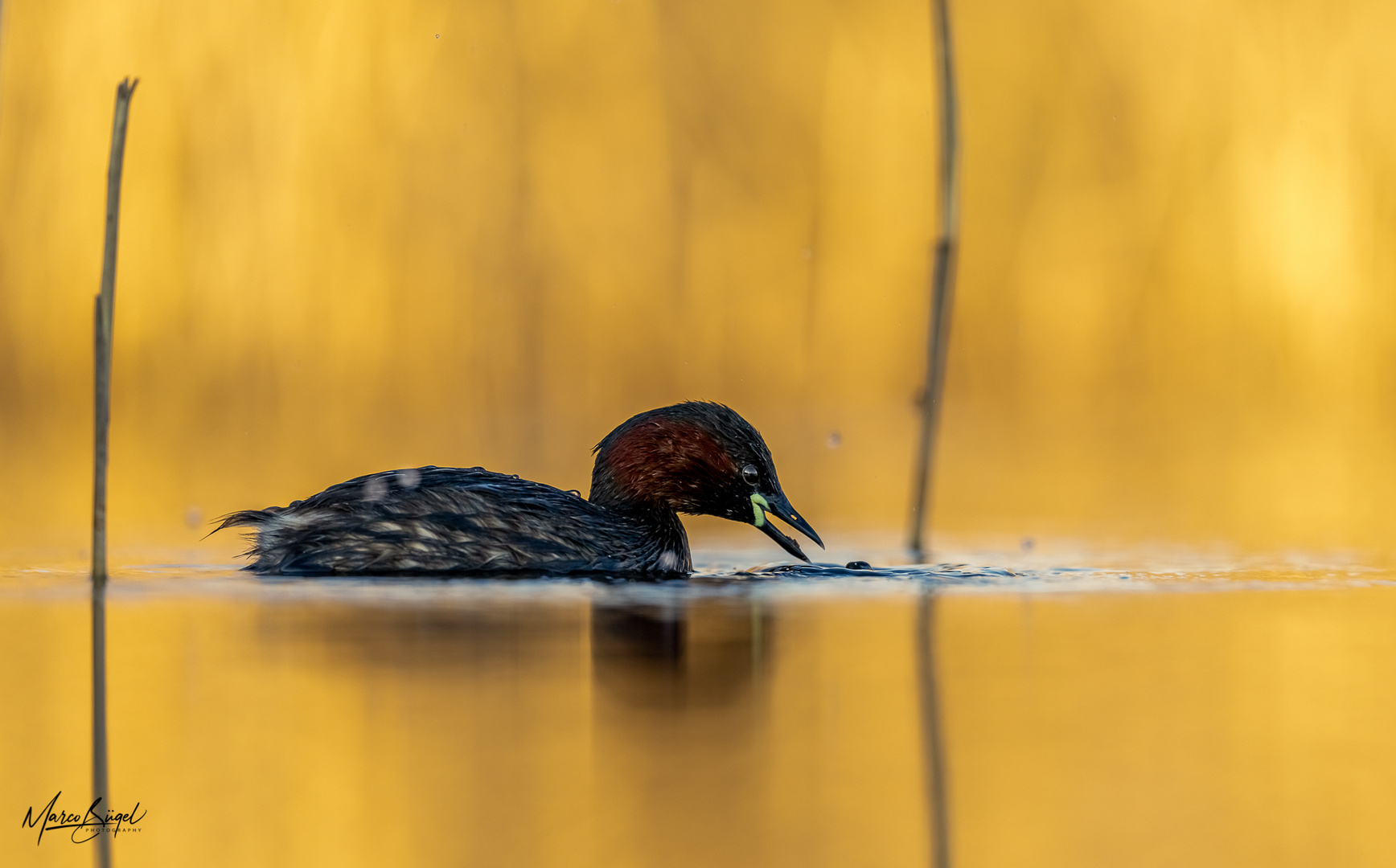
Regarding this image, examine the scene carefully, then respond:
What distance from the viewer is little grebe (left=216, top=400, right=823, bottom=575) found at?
6.69 m

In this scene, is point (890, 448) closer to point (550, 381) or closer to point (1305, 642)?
point (550, 381)

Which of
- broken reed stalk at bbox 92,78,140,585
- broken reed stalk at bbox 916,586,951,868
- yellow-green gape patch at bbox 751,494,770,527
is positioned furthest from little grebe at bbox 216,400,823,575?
broken reed stalk at bbox 916,586,951,868

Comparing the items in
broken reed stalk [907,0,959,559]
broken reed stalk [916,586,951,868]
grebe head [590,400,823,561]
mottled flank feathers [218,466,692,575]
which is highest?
broken reed stalk [907,0,959,559]

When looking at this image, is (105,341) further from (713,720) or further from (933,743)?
(933,743)

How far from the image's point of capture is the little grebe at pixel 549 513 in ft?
22.0

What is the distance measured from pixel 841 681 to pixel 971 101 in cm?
889

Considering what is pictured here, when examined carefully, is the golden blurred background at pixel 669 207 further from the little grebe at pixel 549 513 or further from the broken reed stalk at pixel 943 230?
the broken reed stalk at pixel 943 230

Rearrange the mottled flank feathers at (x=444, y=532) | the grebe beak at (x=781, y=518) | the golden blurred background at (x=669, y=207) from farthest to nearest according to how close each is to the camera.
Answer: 1. the golden blurred background at (x=669, y=207)
2. the grebe beak at (x=781, y=518)
3. the mottled flank feathers at (x=444, y=532)

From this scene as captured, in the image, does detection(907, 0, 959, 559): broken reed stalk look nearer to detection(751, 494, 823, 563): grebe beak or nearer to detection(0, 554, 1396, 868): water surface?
detection(751, 494, 823, 563): grebe beak

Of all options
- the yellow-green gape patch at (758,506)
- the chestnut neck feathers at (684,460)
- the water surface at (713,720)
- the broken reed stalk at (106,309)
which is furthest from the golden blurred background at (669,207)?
the broken reed stalk at (106,309)

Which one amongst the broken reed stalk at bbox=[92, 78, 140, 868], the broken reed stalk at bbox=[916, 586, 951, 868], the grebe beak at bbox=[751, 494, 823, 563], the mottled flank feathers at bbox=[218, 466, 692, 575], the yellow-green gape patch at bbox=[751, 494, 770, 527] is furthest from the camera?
the yellow-green gape patch at bbox=[751, 494, 770, 527]

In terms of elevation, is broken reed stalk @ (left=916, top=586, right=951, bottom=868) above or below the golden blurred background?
below

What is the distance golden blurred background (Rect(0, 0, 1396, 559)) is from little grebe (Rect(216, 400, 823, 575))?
3.35m

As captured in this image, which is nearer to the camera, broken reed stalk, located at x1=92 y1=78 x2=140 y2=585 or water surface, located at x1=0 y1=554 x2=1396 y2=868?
water surface, located at x1=0 y1=554 x2=1396 y2=868
